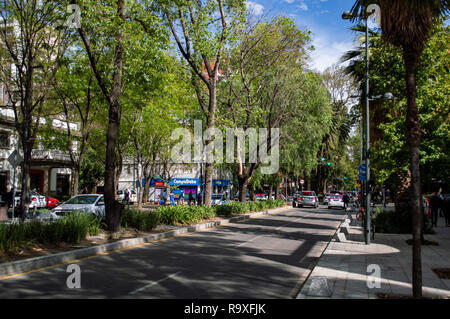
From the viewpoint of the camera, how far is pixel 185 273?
861cm

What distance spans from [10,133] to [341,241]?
28796mm

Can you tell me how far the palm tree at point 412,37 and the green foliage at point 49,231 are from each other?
28.4ft

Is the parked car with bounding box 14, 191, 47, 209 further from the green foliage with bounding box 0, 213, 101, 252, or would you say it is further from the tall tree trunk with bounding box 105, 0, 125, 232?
the green foliage with bounding box 0, 213, 101, 252

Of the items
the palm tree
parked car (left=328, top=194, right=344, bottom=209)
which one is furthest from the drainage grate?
parked car (left=328, top=194, right=344, bottom=209)

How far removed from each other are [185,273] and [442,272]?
19.2 feet

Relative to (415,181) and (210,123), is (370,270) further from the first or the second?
(210,123)

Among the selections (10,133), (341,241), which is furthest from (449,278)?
(10,133)

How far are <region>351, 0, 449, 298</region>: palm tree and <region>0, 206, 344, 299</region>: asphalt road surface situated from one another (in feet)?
9.10

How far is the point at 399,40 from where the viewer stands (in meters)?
6.86

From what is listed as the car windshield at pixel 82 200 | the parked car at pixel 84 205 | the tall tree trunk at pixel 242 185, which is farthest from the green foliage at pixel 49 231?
the tall tree trunk at pixel 242 185

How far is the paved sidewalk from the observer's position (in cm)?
682

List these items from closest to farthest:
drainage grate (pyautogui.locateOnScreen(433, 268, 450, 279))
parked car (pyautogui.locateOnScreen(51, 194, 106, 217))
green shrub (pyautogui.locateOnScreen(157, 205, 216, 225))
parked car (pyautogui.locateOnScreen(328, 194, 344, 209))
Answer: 1. drainage grate (pyautogui.locateOnScreen(433, 268, 450, 279))
2. parked car (pyautogui.locateOnScreen(51, 194, 106, 217))
3. green shrub (pyautogui.locateOnScreen(157, 205, 216, 225))
4. parked car (pyautogui.locateOnScreen(328, 194, 344, 209))

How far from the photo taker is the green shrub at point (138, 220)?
48.6 feet

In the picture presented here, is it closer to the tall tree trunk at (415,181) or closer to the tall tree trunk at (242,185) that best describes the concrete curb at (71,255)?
the tall tree trunk at (415,181)
